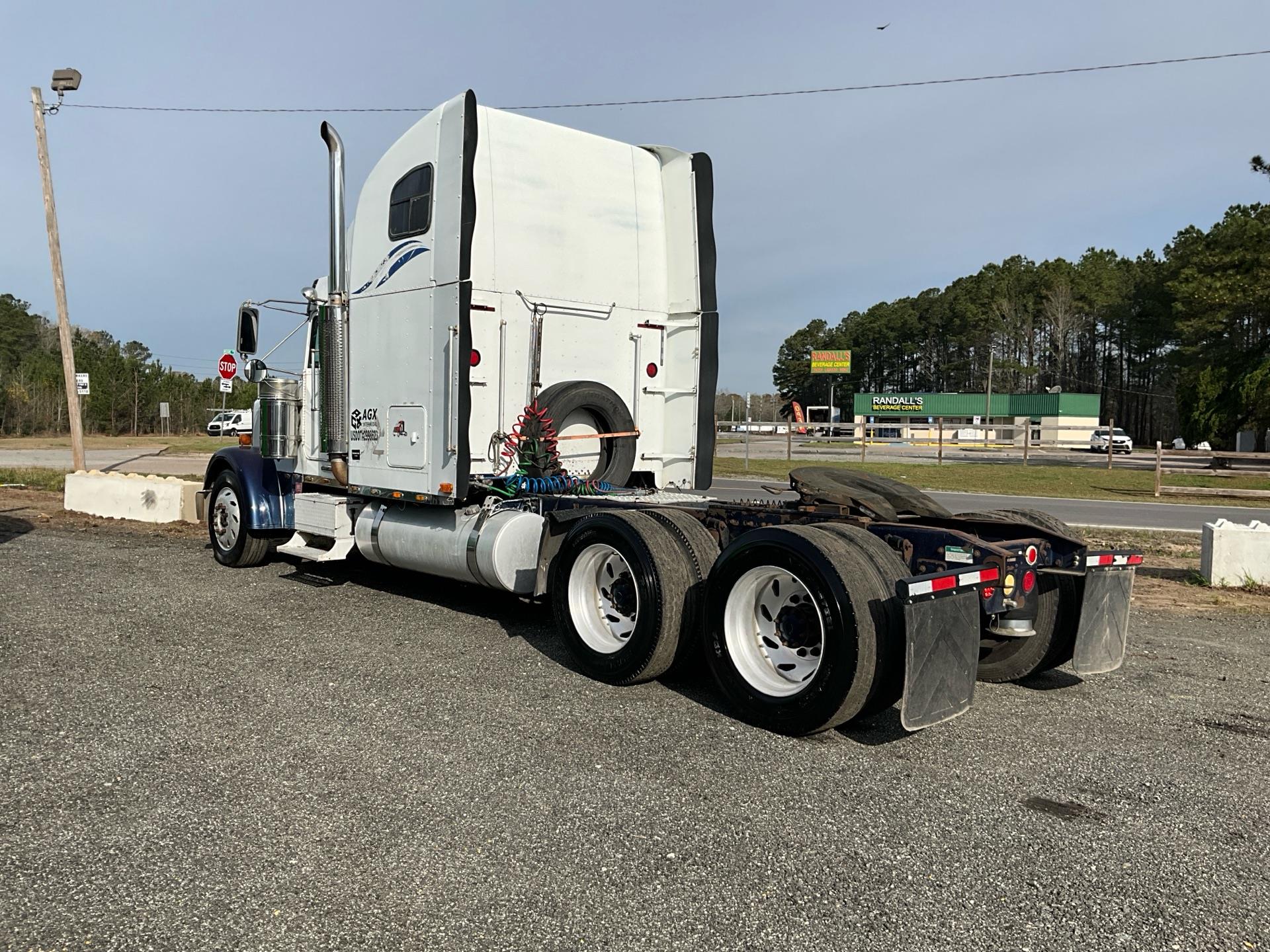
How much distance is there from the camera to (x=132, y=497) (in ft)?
47.5

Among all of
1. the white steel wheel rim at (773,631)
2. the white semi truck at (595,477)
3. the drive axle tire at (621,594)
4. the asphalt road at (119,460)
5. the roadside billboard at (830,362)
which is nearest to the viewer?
the white semi truck at (595,477)

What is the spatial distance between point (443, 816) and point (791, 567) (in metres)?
2.00

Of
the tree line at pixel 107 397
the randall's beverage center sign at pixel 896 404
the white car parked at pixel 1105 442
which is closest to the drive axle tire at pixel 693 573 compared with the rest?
the tree line at pixel 107 397

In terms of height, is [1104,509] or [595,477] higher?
[595,477]

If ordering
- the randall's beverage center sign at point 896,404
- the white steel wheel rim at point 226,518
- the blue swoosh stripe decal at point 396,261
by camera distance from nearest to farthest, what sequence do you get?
the blue swoosh stripe decal at point 396,261 → the white steel wheel rim at point 226,518 → the randall's beverage center sign at point 896,404

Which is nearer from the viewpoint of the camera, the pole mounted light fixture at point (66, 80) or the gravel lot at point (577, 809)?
the gravel lot at point (577, 809)

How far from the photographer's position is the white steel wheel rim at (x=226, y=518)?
9617 millimetres

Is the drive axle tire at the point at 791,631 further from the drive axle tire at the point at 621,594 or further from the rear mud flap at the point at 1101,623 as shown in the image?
the rear mud flap at the point at 1101,623

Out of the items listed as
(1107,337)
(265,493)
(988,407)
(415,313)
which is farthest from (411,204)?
(1107,337)

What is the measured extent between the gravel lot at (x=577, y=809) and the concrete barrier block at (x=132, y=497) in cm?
765

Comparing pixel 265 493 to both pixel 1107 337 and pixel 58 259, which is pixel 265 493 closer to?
pixel 58 259

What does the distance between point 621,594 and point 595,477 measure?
7.00 ft

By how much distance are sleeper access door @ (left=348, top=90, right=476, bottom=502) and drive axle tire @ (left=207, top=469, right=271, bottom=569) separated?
1.88 metres

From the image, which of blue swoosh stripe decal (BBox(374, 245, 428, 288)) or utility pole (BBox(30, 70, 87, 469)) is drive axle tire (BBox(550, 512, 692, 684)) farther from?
utility pole (BBox(30, 70, 87, 469))
